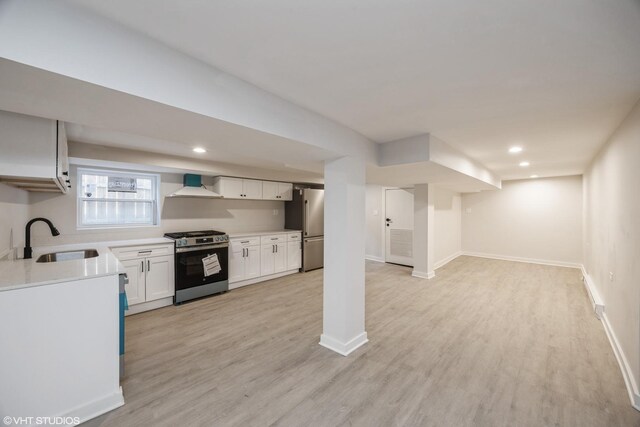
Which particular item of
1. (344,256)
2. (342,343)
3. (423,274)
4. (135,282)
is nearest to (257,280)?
Result: (135,282)

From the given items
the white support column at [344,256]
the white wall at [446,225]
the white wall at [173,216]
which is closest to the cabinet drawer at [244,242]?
the white wall at [173,216]

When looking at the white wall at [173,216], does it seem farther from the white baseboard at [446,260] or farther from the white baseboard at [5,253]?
the white baseboard at [446,260]

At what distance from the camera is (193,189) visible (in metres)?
4.24

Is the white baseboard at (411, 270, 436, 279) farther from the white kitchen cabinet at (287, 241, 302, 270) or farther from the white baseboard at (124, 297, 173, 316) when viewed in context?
the white baseboard at (124, 297, 173, 316)

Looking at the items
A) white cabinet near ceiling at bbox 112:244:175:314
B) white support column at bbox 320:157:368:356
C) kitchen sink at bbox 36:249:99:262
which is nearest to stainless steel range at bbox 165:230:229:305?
white cabinet near ceiling at bbox 112:244:175:314

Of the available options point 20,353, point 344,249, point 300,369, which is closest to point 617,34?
point 344,249

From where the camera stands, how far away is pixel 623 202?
241 centimetres

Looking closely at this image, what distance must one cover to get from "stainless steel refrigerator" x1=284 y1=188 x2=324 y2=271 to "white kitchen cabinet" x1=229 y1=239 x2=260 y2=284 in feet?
3.69

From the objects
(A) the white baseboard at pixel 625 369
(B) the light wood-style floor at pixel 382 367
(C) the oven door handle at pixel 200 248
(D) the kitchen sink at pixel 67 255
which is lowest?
(B) the light wood-style floor at pixel 382 367

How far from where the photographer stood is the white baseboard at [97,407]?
1745 mm

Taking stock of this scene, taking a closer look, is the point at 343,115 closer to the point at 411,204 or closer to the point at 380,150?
the point at 380,150

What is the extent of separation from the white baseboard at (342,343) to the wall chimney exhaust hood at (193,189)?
9.55ft

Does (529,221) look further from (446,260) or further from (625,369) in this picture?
(625,369)

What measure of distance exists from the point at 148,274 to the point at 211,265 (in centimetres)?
83
